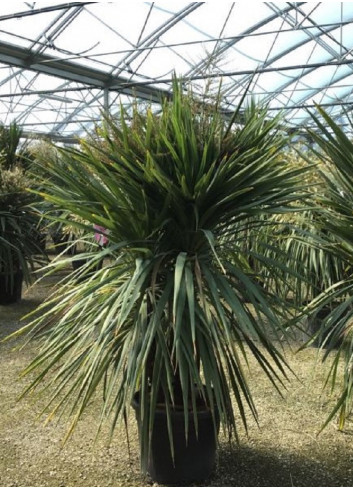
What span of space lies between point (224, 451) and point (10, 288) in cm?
337

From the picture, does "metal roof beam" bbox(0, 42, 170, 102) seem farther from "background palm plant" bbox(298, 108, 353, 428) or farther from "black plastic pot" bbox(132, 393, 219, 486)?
"black plastic pot" bbox(132, 393, 219, 486)

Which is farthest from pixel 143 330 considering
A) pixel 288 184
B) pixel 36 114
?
pixel 36 114

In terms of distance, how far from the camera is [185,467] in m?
1.87

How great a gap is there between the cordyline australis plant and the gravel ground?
34cm

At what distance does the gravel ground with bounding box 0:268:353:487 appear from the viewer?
1.92 m

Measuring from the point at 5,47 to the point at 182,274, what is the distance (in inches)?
305

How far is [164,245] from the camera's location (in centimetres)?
186

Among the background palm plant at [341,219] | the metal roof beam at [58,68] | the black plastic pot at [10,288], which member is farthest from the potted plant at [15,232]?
the metal roof beam at [58,68]

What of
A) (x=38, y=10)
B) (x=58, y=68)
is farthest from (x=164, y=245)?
(x=58, y=68)

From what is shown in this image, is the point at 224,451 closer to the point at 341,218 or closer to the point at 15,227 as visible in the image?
the point at 341,218

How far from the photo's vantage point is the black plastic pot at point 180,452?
1.85 meters

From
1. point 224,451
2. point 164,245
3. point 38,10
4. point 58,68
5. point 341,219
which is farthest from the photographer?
point 58,68

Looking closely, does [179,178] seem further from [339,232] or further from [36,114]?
[36,114]

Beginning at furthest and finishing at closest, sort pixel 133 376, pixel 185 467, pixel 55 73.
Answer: pixel 55 73, pixel 185 467, pixel 133 376
